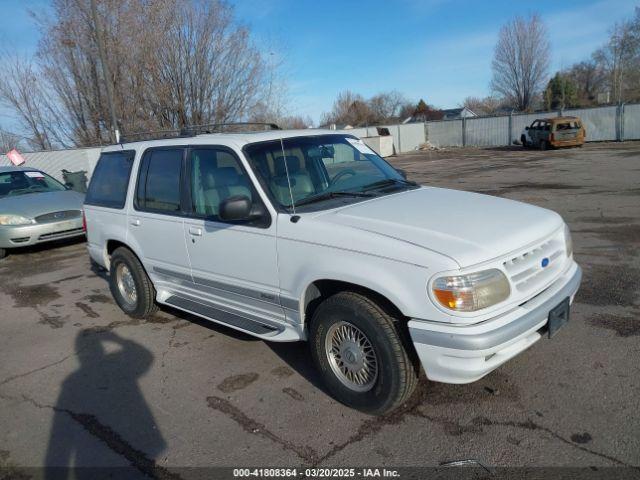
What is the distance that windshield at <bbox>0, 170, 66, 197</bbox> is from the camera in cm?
1033

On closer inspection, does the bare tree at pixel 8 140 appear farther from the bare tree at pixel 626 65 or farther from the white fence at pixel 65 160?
the bare tree at pixel 626 65

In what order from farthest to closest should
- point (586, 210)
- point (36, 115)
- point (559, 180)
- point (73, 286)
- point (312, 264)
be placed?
1. point (36, 115)
2. point (559, 180)
3. point (586, 210)
4. point (73, 286)
5. point (312, 264)

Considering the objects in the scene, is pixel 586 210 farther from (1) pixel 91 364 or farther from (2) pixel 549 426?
(1) pixel 91 364

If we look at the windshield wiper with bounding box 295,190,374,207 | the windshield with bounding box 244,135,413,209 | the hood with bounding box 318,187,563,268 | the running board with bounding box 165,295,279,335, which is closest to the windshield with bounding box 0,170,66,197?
the running board with bounding box 165,295,279,335

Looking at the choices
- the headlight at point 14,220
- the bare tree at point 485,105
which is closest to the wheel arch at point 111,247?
the headlight at point 14,220

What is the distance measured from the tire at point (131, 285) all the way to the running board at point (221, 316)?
1.48 feet

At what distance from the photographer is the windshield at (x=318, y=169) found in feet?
13.1

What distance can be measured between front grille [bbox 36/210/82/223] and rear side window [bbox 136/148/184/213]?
17.5 ft

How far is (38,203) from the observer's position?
9.59 metres

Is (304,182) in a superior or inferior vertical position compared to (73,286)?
superior

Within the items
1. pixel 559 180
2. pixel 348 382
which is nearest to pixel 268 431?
pixel 348 382

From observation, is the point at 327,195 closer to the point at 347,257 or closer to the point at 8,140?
the point at 347,257

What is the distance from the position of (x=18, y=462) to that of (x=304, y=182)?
277 centimetres

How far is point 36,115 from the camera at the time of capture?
73.1 ft
